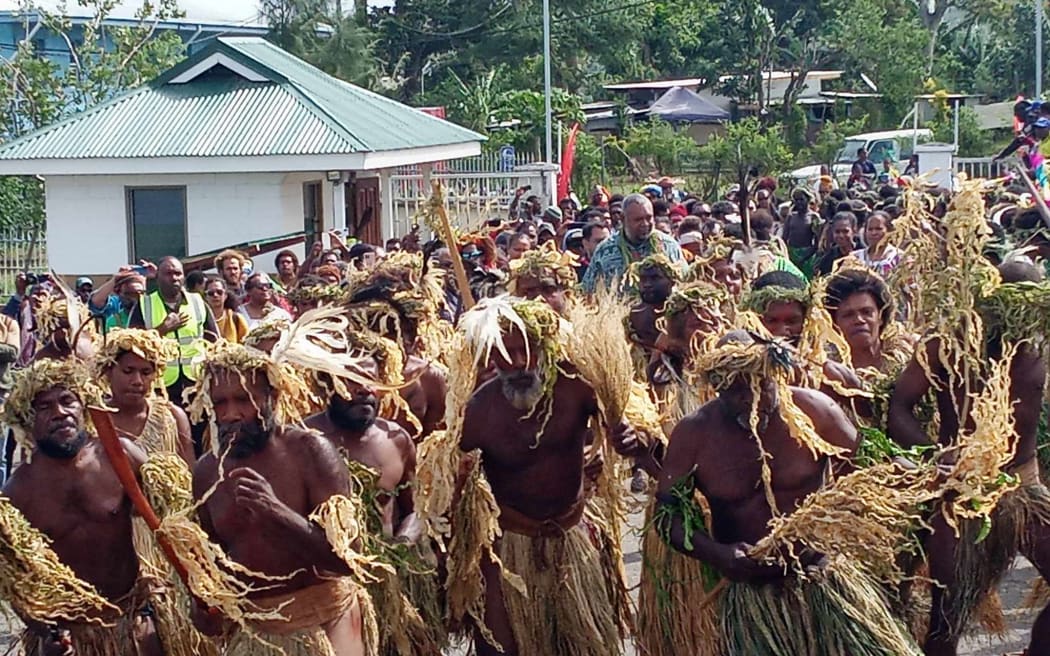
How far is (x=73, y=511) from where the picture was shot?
5504mm

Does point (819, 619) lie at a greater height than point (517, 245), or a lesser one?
lesser

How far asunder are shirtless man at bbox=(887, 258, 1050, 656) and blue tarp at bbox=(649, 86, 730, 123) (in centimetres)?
3253

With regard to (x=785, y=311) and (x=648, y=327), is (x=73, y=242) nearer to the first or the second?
(x=648, y=327)

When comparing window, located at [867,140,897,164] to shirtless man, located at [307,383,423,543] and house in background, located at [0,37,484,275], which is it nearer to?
house in background, located at [0,37,484,275]

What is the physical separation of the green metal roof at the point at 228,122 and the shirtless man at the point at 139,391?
11.6m

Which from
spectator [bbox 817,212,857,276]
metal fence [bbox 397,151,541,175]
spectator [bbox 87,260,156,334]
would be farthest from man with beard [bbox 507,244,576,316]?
metal fence [bbox 397,151,541,175]

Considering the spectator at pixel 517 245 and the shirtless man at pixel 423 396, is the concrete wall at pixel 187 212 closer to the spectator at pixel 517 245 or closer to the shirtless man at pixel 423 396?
the spectator at pixel 517 245

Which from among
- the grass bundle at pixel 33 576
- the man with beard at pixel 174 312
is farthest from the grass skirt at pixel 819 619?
the man with beard at pixel 174 312

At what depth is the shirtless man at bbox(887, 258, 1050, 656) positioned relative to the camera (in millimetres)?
5875

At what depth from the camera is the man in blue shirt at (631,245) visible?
→ 941cm

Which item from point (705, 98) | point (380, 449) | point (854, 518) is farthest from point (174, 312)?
point (705, 98)

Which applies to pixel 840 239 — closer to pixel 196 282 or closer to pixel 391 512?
pixel 196 282

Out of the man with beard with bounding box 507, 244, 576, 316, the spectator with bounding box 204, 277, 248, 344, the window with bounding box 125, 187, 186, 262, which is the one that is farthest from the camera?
the window with bounding box 125, 187, 186, 262

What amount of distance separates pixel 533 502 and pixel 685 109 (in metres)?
33.5
